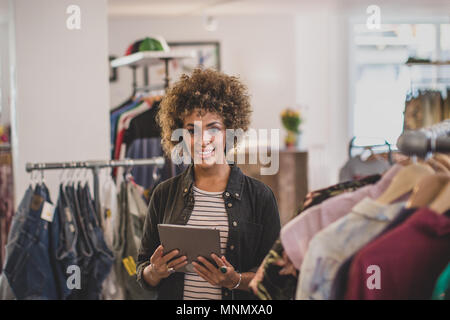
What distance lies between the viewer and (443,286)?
877 mm

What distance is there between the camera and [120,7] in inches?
196

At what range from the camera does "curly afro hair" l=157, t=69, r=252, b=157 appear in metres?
1.44

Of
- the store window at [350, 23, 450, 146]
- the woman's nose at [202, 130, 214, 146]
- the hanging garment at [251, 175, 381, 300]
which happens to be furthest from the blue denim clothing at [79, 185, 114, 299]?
the store window at [350, 23, 450, 146]

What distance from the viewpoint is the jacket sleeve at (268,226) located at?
4.64 feet

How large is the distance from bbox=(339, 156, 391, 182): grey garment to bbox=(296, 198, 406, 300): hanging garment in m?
2.13

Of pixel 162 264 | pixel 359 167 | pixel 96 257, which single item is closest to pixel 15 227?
pixel 96 257

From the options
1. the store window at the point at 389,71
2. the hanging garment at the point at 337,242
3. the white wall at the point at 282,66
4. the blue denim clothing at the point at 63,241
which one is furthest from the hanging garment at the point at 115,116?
the white wall at the point at 282,66

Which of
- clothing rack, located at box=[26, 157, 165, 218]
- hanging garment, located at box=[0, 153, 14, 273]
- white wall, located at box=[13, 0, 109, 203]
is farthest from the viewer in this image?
hanging garment, located at box=[0, 153, 14, 273]

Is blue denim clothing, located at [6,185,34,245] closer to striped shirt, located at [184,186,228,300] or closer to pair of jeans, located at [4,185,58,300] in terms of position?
pair of jeans, located at [4,185,58,300]

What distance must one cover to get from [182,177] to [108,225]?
758mm

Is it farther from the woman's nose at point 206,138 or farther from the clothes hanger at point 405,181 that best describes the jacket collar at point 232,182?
the clothes hanger at point 405,181

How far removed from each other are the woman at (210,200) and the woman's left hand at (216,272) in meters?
0.05

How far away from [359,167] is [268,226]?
1770 mm

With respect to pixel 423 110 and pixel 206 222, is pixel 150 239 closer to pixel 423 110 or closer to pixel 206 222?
pixel 206 222
